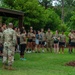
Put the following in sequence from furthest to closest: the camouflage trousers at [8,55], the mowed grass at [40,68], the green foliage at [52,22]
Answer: the green foliage at [52,22] → the camouflage trousers at [8,55] → the mowed grass at [40,68]

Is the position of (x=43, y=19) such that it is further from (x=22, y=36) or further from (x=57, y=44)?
(x=22, y=36)

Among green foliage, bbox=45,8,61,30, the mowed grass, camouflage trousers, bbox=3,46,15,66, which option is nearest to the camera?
the mowed grass

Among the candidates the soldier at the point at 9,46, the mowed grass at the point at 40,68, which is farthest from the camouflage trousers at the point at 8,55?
the mowed grass at the point at 40,68

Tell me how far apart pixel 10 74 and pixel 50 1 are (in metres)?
56.3

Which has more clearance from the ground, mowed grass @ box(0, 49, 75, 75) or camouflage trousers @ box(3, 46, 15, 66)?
camouflage trousers @ box(3, 46, 15, 66)

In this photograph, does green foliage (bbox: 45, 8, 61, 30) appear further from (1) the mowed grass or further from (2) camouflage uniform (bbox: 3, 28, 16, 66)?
(2) camouflage uniform (bbox: 3, 28, 16, 66)

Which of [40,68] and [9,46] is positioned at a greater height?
[9,46]

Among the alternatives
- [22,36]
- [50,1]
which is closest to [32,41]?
[22,36]

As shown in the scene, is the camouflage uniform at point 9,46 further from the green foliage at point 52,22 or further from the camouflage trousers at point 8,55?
the green foliage at point 52,22

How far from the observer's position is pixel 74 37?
26859mm

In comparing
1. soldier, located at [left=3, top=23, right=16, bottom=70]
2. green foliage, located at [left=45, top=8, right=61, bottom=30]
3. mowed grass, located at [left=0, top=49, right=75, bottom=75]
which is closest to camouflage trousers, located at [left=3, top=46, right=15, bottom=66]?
soldier, located at [left=3, top=23, right=16, bottom=70]

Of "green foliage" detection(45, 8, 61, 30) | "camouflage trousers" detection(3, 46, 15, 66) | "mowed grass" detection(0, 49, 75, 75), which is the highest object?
"green foliage" detection(45, 8, 61, 30)

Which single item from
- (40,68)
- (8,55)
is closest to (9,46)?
(8,55)

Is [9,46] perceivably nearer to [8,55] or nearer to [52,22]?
[8,55]
